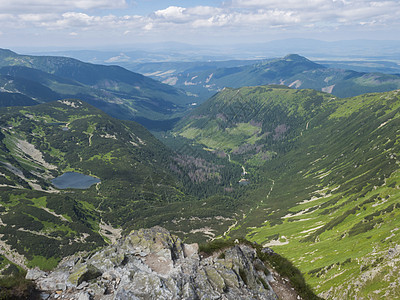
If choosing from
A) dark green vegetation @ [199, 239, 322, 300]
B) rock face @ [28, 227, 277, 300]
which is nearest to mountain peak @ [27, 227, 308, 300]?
rock face @ [28, 227, 277, 300]

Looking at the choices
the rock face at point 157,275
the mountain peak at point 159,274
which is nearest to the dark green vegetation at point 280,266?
the mountain peak at point 159,274

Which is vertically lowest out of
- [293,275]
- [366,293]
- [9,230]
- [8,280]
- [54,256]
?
[54,256]

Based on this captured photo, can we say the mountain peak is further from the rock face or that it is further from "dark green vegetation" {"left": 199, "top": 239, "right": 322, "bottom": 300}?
"dark green vegetation" {"left": 199, "top": 239, "right": 322, "bottom": 300}

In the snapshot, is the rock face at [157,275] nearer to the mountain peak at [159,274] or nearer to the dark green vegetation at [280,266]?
the mountain peak at [159,274]

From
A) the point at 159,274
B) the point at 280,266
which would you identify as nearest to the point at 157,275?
the point at 159,274

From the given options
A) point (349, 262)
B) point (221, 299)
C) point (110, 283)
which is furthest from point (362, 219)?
point (110, 283)

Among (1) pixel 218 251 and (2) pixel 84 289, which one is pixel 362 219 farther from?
(2) pixel 84 289

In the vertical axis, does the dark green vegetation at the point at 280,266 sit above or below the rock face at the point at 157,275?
below

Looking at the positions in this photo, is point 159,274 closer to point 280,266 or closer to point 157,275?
point 157,275

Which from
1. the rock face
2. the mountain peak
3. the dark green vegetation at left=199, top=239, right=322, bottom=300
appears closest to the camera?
the rock face
